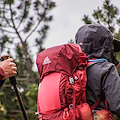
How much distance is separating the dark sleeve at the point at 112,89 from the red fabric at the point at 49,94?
455 millimetres

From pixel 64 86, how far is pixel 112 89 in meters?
0.45

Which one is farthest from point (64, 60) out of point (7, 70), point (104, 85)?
point (7, 70)

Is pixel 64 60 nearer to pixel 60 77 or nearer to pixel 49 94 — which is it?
pixel 60 77

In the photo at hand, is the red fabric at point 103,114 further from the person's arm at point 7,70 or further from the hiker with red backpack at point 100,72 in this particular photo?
the person's arm at point 7,70

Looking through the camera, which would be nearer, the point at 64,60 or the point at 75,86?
the point at 75,86

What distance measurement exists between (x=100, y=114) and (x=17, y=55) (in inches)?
318

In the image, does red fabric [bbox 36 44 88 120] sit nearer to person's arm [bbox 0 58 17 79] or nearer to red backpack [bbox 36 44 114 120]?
red backpack [bbox 36 44 114 120]

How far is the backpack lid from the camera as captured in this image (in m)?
2.31

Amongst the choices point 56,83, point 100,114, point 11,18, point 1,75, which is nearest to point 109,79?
point 100,114

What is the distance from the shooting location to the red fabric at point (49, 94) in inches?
88.3

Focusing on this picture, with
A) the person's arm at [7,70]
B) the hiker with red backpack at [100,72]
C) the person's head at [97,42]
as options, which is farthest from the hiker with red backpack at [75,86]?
the person's arm at [7,70]

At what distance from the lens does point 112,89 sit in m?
2.18

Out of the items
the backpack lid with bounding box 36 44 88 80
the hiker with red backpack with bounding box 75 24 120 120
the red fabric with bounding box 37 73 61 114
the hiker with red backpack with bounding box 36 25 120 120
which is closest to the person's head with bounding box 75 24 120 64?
the hiker with red backpack with bounding box 75 24 120 120

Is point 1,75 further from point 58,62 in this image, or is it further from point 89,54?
point 89,54
